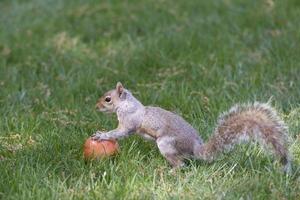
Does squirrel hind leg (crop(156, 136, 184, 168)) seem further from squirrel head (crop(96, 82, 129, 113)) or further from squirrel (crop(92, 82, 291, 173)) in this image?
squirrel head (crop(96, 82, 129, 113))

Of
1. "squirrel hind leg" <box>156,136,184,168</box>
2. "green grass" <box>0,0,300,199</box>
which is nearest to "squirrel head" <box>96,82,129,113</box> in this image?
"green grass" <box>0,0,300,199</box>

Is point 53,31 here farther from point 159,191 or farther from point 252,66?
point 159,191

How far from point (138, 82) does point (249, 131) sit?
5.08ft

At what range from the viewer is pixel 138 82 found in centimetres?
459

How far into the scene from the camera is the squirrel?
10.2 feet

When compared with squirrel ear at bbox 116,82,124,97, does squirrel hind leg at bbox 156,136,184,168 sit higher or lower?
lower

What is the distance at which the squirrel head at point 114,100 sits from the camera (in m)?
3.52

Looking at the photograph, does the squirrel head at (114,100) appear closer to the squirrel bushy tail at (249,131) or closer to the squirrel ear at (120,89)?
the squirrel ear at (120,89)

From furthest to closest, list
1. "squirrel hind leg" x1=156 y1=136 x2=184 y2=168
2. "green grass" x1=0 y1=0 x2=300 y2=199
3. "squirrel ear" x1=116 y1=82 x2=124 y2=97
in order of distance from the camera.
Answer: "squirrel ear" x1=116 y1=82 x2=124 y2=97 → "squirrel hind leg" x1=156 y1=136 x2=184 y2=168 → "green grass" x1=0 y1=0 x2=300 y2=199

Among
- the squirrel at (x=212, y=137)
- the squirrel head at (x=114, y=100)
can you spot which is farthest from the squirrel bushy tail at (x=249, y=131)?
the squirrel head at (x=114, y=100)

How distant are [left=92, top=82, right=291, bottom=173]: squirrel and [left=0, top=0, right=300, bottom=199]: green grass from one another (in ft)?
0.21

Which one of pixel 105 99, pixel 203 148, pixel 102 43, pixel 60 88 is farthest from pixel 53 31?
pixel 203 148

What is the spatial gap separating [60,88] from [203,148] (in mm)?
1556

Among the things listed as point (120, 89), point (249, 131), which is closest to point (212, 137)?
point (249, 131)
